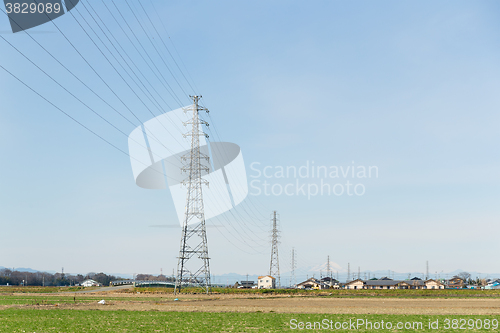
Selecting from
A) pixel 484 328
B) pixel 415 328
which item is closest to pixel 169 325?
pixel 415 328

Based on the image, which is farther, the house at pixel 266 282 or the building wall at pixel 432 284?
the building wall at pixel 432 284

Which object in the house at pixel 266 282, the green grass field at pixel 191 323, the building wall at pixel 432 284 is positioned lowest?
the building wall at pixel 432 284

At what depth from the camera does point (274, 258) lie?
15675 cm

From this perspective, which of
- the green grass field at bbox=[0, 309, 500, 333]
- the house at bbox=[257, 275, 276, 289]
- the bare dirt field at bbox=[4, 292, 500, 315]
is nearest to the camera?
the green grass field at bbox=[0, 309, 500, 333]

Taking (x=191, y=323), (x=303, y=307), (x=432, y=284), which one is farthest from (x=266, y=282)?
(x=191, y=323)

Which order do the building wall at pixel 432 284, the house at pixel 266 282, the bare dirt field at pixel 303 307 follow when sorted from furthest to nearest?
1. the building wall at pixel 432 284
2. the house at pixel 266 282
3. the bare dirt field at pixel 303 307

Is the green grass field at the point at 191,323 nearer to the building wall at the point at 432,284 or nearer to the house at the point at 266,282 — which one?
the house at the point at 266,282

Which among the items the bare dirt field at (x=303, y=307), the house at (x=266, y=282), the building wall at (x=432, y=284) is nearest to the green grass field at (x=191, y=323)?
the bare dirt field at (x=303, y=307)

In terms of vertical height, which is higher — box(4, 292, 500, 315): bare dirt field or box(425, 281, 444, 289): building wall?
box(4, 292, 500, 315): bare dirt field

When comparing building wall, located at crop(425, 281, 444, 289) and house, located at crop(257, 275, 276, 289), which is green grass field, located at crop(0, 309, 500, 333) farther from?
building wall, located at crop(425, 281, 444, 289)

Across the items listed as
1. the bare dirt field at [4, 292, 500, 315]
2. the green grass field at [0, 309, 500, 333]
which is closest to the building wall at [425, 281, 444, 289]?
the bare dirt field at [4, 292, 500, 315]

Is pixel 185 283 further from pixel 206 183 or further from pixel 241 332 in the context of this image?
pixel 241 332

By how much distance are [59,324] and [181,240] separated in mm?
47317

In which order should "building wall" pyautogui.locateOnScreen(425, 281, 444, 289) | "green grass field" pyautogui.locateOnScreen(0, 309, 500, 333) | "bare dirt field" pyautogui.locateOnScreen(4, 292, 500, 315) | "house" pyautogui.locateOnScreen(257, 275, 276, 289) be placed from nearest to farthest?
1. "green grass field" pyautogui.locateOnScreen(0, 309, 500, 333)
2. "bare dirt field" pyautogui.locateOnScreen(4, 292, 500, 315)
3. "house" pyautogui.locateOnScreen(257, 275, 276, 289)
4. "building wall" pyautogui.locateOnScreen(425, 281, 444, 289)
